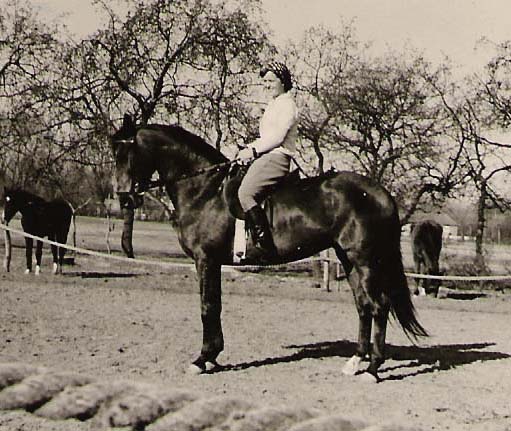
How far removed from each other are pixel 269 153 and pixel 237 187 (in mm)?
387

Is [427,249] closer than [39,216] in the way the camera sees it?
No

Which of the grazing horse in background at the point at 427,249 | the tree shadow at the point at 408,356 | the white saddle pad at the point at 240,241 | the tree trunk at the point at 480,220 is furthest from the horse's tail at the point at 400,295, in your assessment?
the tree trunk at the point at 480,220

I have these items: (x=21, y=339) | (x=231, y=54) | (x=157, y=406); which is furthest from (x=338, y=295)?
(x=157, y=406)

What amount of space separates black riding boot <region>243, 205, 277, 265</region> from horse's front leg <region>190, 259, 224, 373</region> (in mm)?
299

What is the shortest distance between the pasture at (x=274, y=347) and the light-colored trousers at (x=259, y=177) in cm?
136

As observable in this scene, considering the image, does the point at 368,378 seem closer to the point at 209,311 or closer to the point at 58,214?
the point at 209,311

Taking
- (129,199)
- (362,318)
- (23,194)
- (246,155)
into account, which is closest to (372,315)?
(362,318)

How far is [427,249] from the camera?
13.9m

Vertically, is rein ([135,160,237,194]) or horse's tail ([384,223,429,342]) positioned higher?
rein ([135,160,237,194])

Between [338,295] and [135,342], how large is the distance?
7.22 meters


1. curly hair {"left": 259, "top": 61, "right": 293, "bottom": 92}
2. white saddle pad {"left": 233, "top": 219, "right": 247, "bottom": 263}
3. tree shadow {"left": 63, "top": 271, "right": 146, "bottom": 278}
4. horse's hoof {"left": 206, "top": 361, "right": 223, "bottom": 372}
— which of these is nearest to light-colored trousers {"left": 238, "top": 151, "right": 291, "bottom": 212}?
white saddle pad {"left": 233, "top": 219, "right": 247, "bottom": 263}

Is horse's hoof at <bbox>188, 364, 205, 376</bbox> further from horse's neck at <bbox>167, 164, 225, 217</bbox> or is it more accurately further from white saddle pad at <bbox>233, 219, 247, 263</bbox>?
horse's neck at <bbox>167, 164, 225, 217</bbox>

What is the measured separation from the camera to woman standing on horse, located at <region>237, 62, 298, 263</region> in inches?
213

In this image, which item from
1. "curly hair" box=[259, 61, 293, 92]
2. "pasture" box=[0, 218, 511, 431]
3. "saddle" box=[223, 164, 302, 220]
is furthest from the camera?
"saddle" box=[223, 164, 302, 220]
